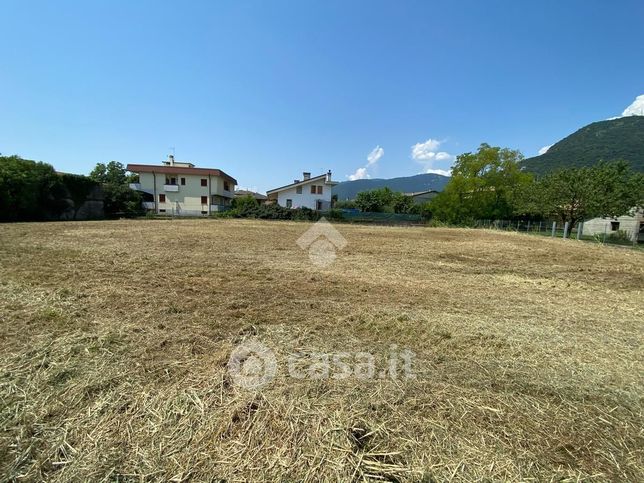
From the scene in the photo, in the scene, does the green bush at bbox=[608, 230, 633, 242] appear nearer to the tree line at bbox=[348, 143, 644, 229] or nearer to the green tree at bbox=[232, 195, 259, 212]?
the tree line at bbox=[348, 143, 644, 229]

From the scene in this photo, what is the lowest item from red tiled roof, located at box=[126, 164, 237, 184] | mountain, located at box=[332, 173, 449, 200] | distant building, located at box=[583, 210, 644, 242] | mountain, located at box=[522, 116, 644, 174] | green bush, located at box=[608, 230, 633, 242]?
green bush, located at box=[608, 230, 633, 242]

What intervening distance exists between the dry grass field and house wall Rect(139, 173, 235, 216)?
2894 centimetres

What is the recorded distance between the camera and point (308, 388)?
187 cm

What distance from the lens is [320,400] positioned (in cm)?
177

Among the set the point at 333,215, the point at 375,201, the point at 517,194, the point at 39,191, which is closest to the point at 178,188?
the point at 39,191

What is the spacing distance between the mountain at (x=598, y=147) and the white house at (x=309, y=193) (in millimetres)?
35599

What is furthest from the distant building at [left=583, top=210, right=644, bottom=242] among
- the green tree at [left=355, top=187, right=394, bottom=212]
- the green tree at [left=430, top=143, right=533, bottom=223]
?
the green tree at [left=355, top=187, right=394, bottom=212]

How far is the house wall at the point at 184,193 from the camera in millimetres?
30703

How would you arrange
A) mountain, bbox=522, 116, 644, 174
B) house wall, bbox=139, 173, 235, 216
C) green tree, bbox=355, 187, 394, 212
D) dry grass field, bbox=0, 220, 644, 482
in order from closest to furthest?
dry grass field, bbox=0, 220, 644, 482 < house wall, bbox=139, 173, 235, 216 < green tree, bbox=355, 187, 394, 212 < mountain, bbox=522, 116, 644, 174

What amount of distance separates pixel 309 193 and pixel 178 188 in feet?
48.0

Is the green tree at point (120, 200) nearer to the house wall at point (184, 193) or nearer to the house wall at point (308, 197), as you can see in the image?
the house wall at point (184, 193)

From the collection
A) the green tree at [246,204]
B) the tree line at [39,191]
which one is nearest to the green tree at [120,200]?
the tree line at [39,191]

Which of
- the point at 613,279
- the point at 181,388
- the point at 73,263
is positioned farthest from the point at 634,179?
the point at 73,263

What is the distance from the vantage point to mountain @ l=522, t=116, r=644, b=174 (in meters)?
46.8
